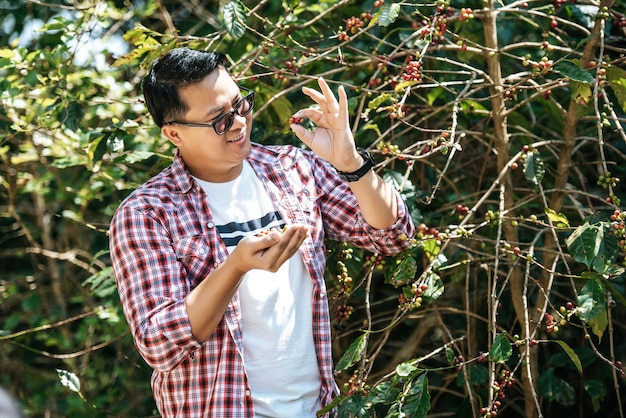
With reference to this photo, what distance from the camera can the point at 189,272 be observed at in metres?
2.01

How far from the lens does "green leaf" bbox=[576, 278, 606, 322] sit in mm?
2006

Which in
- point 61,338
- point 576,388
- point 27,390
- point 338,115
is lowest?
point 27,390

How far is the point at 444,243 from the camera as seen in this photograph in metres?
2.40

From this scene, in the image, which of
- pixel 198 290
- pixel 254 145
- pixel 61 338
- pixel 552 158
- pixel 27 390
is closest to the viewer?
pixel 198 290

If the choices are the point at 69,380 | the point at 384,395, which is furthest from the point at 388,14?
the point at 69,380

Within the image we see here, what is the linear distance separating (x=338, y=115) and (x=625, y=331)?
1.57m

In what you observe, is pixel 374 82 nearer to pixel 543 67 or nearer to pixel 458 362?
pixel 543 67

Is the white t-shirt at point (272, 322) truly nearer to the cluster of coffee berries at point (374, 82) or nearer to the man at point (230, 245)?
the man at point (230, 245)

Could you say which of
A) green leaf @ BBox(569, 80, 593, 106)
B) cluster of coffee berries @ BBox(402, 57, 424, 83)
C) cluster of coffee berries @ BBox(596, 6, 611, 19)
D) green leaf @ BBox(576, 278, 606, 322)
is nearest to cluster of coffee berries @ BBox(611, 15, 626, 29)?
cluster of coffee berries @ BBox(596, 6, 611, 19)

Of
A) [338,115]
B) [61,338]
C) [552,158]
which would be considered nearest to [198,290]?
[338,115]

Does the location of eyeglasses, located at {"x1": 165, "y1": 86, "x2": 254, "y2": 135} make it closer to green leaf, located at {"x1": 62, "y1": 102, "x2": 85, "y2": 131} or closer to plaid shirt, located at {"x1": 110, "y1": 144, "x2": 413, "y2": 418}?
plaid shirt, located at {"x1": 110, "y1": 144, "x2": 413, "y2": 418}

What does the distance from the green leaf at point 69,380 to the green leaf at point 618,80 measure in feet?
5.77

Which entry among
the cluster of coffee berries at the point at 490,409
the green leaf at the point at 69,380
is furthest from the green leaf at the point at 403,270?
the green leaf at the point at 69,380

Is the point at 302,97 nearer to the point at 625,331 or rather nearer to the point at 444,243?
the point at 444,243
